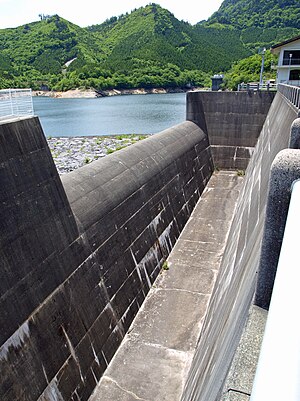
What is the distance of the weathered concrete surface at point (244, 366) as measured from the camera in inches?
110

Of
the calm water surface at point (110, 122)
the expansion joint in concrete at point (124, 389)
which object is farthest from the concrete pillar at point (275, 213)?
the calm water surface at point (110, 122)

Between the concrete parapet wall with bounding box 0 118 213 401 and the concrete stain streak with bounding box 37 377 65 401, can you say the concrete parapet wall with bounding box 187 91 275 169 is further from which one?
the concrete stain streak with bounding box 37 377 65 401

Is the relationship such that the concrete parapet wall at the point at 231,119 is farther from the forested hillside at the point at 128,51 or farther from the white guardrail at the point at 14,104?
the forested hillside at the point at 128,51

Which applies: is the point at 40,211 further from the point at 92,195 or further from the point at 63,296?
the point at 92,195

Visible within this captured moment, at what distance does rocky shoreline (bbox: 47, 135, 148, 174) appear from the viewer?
28062mm

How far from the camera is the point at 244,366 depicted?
2943mm

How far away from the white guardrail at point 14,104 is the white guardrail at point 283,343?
23.4 feet

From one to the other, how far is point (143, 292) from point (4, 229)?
601 centimetres

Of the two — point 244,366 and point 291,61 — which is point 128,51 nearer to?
point 291,61

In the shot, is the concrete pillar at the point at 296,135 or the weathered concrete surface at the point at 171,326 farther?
the weathered concrete surface at the point at 171,326

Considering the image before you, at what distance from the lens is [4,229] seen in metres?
6.64

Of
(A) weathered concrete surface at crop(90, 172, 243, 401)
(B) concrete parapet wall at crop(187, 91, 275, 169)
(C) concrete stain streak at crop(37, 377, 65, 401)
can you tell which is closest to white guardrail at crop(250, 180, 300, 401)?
(C) concrete stain streak at crop(37, 377, 65, 401)

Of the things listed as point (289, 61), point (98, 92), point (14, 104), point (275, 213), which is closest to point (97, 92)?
point (98, 92)

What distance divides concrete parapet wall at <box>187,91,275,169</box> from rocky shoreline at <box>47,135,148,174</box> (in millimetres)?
9285
